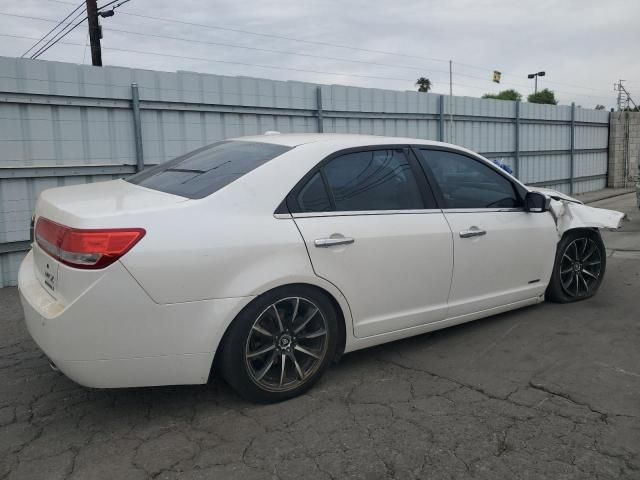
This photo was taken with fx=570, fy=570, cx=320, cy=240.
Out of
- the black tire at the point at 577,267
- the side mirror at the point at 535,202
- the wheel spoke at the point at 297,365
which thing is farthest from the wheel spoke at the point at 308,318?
the black tire at the point at 577,267

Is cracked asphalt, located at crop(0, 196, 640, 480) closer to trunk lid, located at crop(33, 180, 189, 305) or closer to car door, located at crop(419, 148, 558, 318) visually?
car door, located at crop(419, 148, 558, 318)

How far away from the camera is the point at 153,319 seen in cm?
272

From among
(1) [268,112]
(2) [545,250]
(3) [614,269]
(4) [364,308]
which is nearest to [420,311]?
(4) [364,308]

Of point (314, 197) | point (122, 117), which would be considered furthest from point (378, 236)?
point (122, 117)

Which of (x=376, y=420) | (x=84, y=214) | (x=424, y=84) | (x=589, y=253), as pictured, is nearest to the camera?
(x=84, y=214)

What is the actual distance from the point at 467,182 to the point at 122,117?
14.9ft

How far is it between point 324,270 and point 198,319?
30.0 inches

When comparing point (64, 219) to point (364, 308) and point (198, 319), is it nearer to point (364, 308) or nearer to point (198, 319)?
point (198, 319)

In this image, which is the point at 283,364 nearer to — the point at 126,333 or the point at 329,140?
the point at 126,333

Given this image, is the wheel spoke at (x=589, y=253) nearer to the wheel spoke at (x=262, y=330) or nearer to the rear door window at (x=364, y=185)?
the rear door window at (x=364, y=185)

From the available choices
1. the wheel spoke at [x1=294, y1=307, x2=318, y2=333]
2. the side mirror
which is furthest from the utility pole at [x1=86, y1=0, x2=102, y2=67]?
the wheel spoke at [x1=294, y1=307, x2=318, y2=333]

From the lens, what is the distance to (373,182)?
3613 mm

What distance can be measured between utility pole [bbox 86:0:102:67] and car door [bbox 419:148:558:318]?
47.5 feet

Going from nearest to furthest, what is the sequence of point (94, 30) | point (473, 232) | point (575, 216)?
point (473, 232)
point (575, 216)
point (94, 30)
